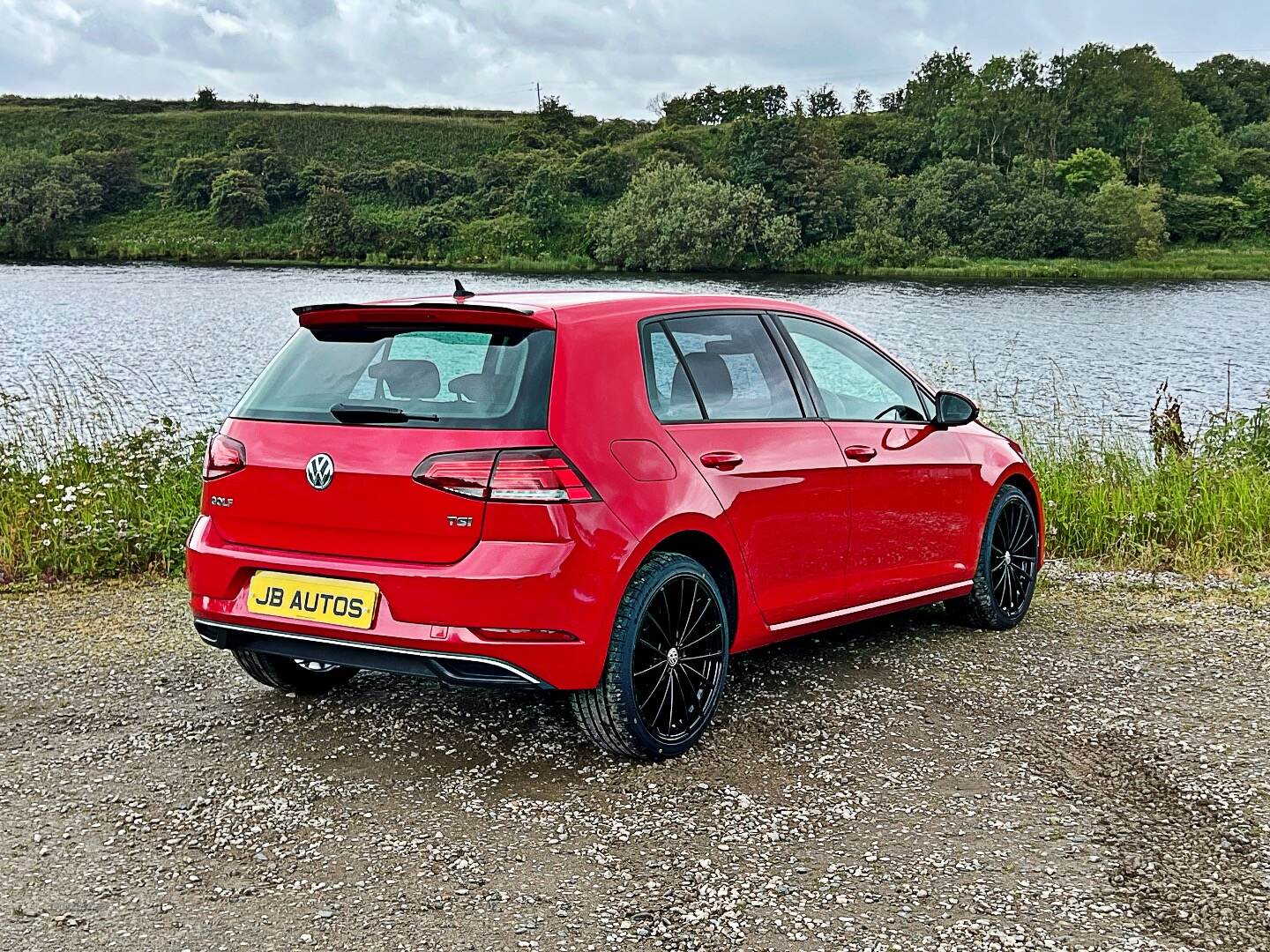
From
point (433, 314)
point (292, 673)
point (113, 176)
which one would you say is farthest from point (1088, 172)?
point (433, 314)

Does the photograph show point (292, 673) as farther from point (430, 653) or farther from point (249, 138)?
point (249, 138)

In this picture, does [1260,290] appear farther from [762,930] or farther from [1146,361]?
[762,930]

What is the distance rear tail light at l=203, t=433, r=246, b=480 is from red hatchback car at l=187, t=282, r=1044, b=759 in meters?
0.01

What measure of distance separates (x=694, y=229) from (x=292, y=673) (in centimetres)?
6548

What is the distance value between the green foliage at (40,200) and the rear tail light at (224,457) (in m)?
89.5

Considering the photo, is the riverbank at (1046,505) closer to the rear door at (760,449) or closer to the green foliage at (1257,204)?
the rear door at (760,449)

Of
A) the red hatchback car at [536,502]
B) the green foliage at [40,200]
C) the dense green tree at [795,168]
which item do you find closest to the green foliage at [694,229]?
the dense green tree at [795,168]

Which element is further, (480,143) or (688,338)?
(480,143)

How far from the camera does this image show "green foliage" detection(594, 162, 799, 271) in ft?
227

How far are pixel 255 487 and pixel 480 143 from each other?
394 ft

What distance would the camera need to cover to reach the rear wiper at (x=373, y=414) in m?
4.00

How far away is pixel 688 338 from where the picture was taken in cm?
466

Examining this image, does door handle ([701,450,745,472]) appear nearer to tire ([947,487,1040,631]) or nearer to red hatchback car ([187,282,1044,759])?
red hatchback car ([187,282,1044,759])

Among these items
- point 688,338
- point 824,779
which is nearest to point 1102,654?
point 824,779
